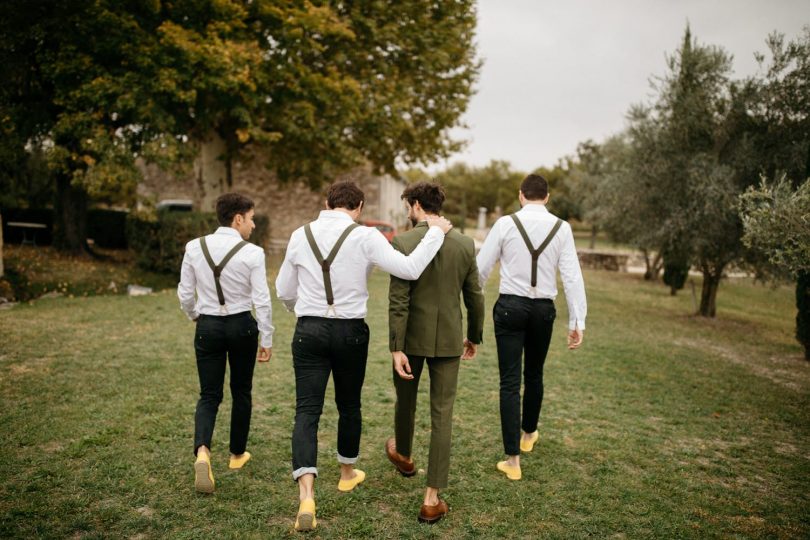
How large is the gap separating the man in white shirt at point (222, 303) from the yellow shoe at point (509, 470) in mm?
2153

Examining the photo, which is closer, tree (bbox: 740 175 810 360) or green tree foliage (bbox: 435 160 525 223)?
tree (bbox: 740 175 810 360)

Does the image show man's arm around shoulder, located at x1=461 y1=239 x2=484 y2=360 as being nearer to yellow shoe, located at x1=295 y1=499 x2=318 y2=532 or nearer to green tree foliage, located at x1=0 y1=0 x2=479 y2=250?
yellow shoe, located at x1=295 y1=499 x2=318 y2=532

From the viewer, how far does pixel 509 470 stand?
4355 millimetres

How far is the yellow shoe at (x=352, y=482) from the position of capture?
4006mm

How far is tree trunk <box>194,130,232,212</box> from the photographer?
17.5 m

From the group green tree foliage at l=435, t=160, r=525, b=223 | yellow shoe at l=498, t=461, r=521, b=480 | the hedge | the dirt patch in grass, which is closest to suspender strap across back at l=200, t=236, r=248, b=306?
yellow shoe at l=498, t=461, r=521, b=480

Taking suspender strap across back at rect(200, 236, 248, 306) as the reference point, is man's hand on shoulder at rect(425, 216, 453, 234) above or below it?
above

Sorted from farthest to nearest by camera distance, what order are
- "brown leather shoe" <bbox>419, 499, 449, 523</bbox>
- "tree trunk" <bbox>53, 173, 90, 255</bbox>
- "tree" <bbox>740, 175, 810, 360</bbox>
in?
1. "tree trunk" <bbox>53, 173, 90, 255</bbox>
2. "tree" <bbox>740, 175, 810, 360</bbox>
3. "brown leather shoe" <bbox>419, 499, 449, 523</bbox>

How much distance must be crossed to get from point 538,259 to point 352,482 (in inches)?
89.2

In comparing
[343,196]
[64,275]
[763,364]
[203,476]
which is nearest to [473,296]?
[343,196]

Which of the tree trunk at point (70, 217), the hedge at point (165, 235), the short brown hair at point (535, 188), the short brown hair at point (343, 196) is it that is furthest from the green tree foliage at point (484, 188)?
the short brown hair at point (343, 196)

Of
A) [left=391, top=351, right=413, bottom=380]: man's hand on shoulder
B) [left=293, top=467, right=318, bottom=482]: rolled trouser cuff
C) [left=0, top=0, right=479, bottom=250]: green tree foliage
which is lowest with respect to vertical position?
[left=293, top=467, right=318, bottom=482]: rolled trouser cuff

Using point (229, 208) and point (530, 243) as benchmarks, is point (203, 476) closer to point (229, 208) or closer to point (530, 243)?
point (229, 208)

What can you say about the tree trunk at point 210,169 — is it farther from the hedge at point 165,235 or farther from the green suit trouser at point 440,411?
the green suit trouser at point 440,411
